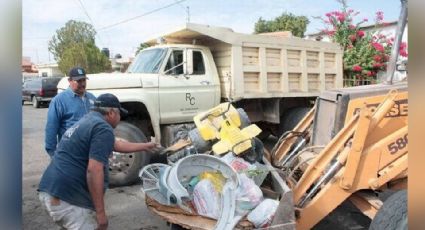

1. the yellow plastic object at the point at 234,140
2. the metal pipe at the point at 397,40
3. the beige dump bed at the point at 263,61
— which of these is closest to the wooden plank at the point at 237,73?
the beige dump bed at the point at 263,61

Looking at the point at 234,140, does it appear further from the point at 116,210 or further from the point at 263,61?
the point at 263,61

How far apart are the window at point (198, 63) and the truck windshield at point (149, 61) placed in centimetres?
57

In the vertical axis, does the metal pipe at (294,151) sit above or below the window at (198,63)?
below

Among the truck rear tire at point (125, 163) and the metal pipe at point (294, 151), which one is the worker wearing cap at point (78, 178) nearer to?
the metal pipe at point (294, 151)

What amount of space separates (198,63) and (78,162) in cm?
483

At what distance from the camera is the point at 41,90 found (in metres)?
23.9

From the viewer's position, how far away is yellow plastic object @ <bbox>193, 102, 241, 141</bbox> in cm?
525

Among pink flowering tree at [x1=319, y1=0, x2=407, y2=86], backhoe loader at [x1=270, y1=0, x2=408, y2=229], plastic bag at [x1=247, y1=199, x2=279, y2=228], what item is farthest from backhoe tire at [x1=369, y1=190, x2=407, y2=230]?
pink flowering tree at [x1=319, y1=0, x2=407, y2=86]

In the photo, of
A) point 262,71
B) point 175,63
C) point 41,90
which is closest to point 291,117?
point 262,71

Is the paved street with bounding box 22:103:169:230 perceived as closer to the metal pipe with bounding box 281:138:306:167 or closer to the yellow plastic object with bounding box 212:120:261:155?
the yellow plastic object with bounding box 212:120:261:155

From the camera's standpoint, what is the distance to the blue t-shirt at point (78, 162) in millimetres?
3096

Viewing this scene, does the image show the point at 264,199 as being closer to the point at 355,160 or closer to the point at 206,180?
the point at 206,180

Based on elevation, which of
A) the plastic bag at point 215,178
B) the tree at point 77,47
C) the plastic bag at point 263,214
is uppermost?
the tree at point 77,47

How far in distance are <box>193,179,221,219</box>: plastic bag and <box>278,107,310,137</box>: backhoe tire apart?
5296 millimetres
